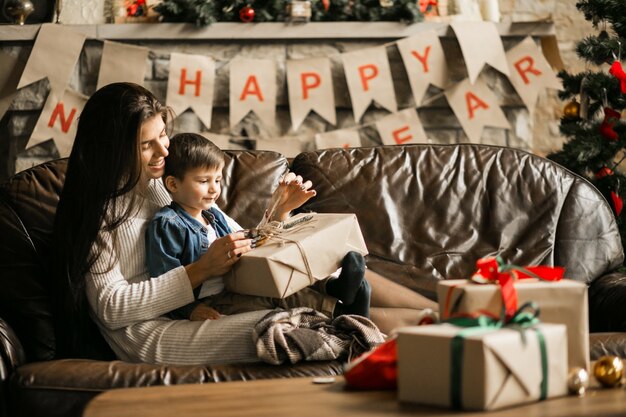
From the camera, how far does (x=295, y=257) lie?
2.31m

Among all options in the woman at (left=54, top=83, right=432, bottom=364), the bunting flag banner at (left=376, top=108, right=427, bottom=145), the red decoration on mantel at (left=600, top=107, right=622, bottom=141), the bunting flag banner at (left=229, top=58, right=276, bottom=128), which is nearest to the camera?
the woman at (left=54, top=83, right=432, bottom=364)

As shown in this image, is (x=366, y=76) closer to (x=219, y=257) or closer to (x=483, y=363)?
(x=219, y=257)

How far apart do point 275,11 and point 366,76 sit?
519 millimetres

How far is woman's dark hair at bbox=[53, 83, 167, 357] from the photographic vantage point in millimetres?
2475

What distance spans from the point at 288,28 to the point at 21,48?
122cm

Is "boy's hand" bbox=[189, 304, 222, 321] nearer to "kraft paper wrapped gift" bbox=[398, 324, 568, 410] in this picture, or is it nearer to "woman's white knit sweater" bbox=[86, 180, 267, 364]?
"woman's white knit sweater" bbox=[86, 180, 267, 364]

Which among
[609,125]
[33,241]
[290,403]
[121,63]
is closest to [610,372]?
[290,403]

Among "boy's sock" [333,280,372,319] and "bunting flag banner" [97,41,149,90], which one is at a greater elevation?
"bunting flag banner" [97,41,149,90]

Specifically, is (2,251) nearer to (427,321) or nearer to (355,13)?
(427,321)

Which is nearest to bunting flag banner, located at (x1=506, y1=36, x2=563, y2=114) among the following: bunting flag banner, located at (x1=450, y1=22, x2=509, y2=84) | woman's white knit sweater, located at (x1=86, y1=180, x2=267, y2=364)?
bunting flag banner, located at (x1=450, y1=22, x2=509, y2=84)

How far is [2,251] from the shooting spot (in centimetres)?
262

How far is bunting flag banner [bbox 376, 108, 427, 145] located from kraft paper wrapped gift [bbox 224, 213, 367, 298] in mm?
2077

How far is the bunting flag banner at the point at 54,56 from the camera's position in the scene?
429 cm

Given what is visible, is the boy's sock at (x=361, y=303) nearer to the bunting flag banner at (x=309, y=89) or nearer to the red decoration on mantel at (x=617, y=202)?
the red decoration on mantel at (x=617, y=202)
